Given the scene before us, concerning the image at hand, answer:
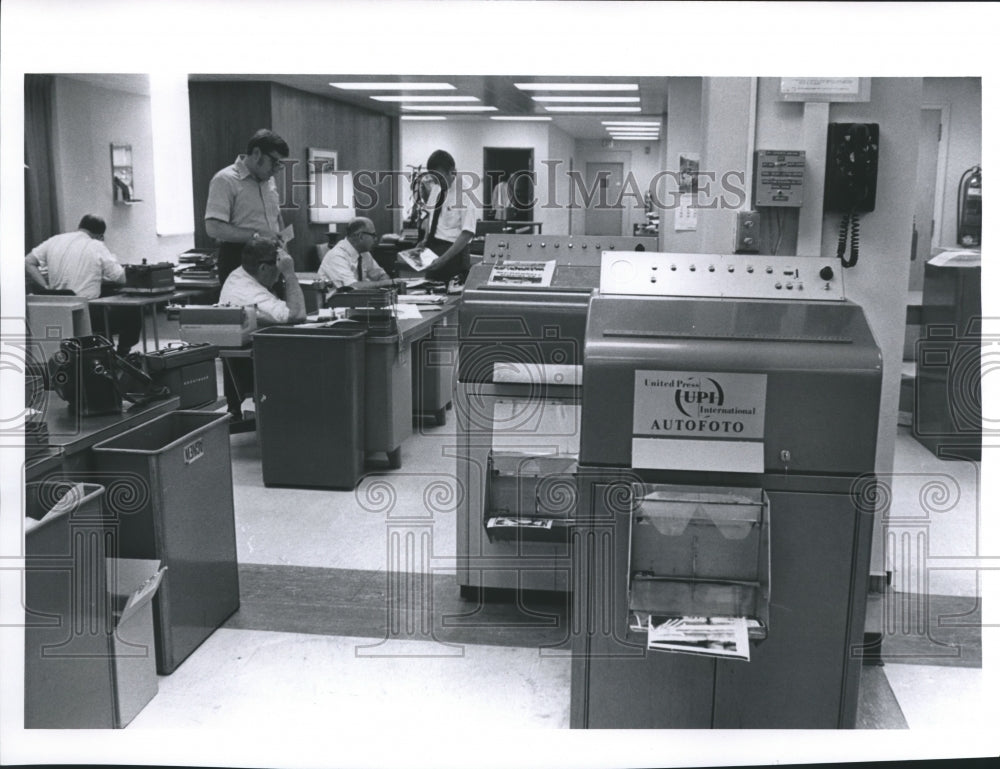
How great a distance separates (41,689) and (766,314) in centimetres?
182

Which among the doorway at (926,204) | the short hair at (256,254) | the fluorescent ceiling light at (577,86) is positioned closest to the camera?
the short hair at (256,254)

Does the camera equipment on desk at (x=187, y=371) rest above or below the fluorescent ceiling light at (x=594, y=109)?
below

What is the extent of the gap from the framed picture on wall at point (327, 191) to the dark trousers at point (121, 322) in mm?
3846

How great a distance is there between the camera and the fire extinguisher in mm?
7664

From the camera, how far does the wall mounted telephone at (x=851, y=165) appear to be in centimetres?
269

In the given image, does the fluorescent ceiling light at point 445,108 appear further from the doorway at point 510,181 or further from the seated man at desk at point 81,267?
the seated man at desk at point 81,267

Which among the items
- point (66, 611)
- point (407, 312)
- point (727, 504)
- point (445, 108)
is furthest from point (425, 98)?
point (727, 504)

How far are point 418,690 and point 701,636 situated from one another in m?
1.09

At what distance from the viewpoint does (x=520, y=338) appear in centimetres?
286

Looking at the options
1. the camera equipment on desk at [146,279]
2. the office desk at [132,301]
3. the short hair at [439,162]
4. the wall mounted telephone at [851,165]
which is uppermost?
the short hair at [439,162]

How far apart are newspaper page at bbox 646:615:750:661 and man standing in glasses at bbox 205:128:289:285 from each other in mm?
3566

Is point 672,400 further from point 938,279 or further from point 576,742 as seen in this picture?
point 938,279

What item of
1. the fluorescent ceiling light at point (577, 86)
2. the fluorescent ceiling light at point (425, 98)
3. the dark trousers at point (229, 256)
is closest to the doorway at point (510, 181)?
the fluorescent ceiling light at point (425, 98)

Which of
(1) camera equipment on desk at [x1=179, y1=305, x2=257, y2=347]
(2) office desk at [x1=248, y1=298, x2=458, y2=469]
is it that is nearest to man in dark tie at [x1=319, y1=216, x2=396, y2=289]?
(2) office desk at [x1=248, y1=298, x2=458, y2=469]
